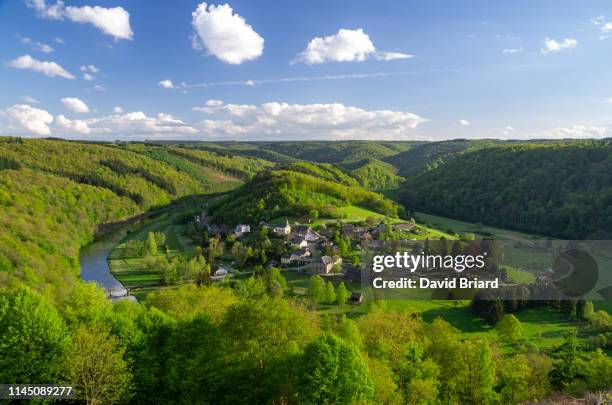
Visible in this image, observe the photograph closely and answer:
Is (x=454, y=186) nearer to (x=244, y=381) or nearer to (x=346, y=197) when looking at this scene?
(x=346, y=197)

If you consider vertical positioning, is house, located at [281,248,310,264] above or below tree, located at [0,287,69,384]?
below

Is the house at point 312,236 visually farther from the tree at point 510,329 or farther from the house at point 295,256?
the tree at point 510,329

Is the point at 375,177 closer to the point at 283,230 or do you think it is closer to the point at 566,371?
the point at 283,230

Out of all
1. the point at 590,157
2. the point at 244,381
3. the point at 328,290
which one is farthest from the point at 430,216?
the point at 244,381

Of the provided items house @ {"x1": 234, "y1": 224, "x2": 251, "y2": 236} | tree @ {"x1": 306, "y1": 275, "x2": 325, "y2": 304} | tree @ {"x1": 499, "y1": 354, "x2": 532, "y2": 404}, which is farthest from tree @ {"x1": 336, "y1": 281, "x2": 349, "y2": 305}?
house @ {"x1": 234, "y1": 224, "x2": 251, "y2": 236}

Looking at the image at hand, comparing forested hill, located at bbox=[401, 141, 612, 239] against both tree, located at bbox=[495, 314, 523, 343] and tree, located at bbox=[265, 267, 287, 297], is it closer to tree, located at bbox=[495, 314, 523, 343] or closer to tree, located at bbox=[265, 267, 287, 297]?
tree, located at bbox=[495, 314, 523, 343]

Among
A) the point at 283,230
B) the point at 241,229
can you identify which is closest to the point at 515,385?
the point at 283,230
